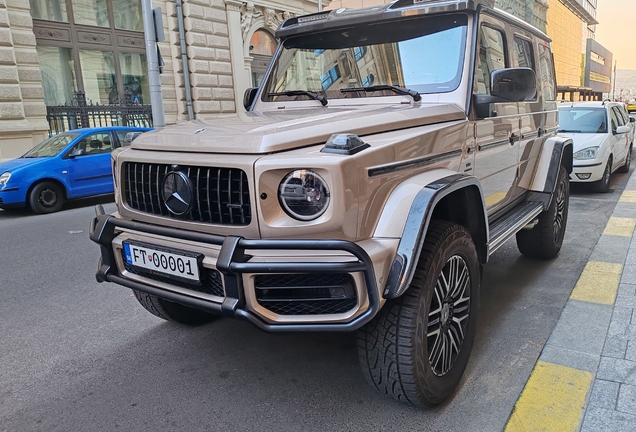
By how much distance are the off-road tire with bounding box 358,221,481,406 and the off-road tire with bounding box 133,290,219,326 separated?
1.56 m

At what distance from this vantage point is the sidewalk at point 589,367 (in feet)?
7.73

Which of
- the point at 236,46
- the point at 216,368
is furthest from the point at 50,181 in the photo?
the point at 236,46

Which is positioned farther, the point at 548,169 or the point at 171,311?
the point at 548,169

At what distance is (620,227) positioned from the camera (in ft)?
19.5

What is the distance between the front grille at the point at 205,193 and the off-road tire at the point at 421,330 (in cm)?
77

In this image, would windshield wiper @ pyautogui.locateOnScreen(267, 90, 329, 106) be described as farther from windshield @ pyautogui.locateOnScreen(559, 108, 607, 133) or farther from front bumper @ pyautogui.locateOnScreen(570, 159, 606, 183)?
windshield @ pyautogui.locateOnScreen(559, 108, 607, 133)

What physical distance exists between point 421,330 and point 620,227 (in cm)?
488

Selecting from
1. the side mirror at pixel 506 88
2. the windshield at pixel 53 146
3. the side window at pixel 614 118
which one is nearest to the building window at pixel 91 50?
the windshield at pixel 53 146

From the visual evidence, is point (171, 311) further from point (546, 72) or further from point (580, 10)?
point (580, 10)

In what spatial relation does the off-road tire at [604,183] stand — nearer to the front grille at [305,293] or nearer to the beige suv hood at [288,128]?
the beige suv hood at [288,128]

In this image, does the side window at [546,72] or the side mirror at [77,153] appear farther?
the side mirror at [77,153]

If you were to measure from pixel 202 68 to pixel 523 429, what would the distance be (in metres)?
16.1

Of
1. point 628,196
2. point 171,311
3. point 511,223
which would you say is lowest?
point 628,196

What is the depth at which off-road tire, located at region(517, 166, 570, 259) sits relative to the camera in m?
4.45
